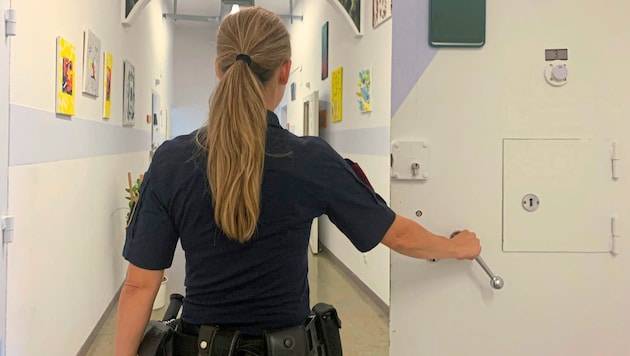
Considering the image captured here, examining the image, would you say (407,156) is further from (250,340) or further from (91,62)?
(91,62)

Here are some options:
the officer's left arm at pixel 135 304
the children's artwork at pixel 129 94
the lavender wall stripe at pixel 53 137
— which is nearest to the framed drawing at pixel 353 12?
the children's artwork at pixel 129 94

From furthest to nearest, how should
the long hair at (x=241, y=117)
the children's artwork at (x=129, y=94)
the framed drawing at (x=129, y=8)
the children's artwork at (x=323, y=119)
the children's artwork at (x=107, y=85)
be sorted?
the children's artwork at (x=323, y=119), the children's artwork at (x=129, y=94), the framed drawing at (x=129, y=8), the children's artwork at (x=107, y=85), the long hair at (x=241, y=117)

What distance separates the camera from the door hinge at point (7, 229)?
1.81 metres

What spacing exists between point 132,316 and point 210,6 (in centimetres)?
796

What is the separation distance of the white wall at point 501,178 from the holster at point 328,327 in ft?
1.30

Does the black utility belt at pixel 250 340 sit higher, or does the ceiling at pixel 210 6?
the ceiling at pixel 210 6

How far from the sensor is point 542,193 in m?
1.54

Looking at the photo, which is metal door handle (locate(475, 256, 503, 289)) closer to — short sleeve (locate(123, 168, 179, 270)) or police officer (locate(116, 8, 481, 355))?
police officer (locate(116, 8, 481, 355))

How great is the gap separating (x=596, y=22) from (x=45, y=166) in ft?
7.06

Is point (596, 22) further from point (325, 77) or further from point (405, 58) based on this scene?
point (325, 77)

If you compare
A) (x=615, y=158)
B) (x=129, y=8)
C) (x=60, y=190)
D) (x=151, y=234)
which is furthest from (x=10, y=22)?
(x=129, y=8)

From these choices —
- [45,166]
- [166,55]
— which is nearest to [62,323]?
[45,166]

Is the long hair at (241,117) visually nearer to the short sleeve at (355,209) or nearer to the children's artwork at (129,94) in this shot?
the short sleeve at (355,209)

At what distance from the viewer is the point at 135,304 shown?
112 centimetres
